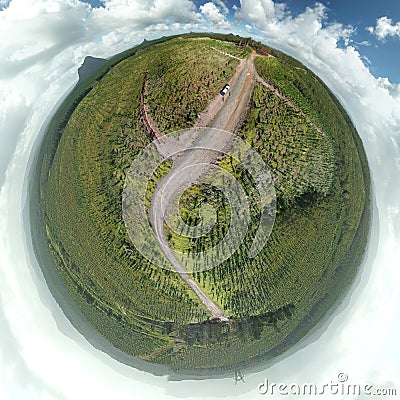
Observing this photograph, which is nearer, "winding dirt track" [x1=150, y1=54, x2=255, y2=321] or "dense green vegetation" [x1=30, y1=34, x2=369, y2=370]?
"winding dirt track" [x1=150, y1=54, x2=255, y2=321]

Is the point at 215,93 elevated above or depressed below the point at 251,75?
below

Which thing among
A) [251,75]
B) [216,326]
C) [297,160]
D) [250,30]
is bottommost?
[216,326]

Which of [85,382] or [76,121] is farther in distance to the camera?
[85,382]

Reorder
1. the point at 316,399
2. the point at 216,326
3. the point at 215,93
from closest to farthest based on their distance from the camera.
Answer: the point at 215,93 → the point at 216,326 → the point at 316,399

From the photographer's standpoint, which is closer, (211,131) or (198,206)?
(211,131)

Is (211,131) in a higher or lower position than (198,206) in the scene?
higher

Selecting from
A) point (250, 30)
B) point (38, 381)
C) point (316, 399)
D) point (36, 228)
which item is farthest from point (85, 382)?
point (250, 30)

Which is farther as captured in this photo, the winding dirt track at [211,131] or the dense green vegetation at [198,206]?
the dense green vegetation at [198,206]

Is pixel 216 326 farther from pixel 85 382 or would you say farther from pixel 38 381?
pixel 38 381
